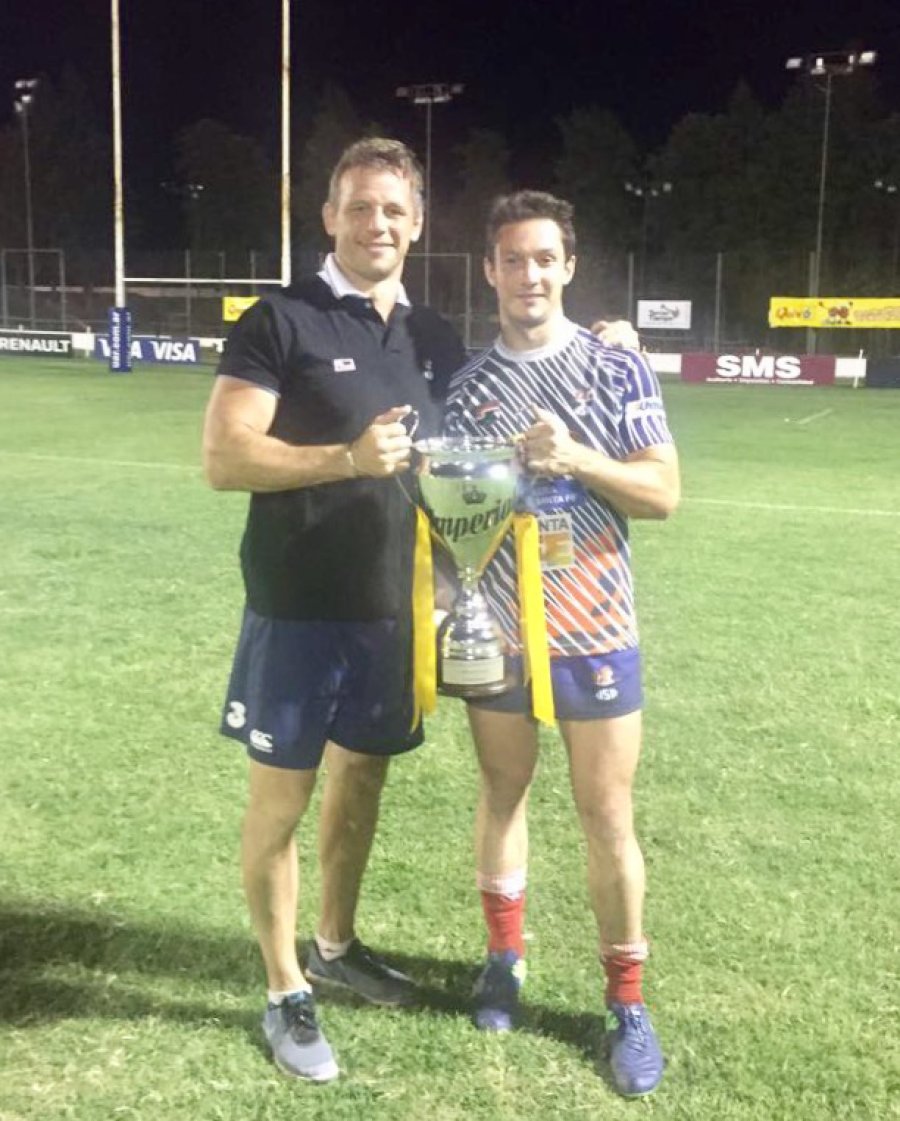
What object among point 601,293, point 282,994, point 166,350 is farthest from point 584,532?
point 601,293

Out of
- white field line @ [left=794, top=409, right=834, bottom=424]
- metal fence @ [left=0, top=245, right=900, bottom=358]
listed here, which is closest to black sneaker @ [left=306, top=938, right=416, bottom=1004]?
white field line @ [left=794, top=409, right=834, bottom=424]

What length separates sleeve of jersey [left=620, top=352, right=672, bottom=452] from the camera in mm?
2699

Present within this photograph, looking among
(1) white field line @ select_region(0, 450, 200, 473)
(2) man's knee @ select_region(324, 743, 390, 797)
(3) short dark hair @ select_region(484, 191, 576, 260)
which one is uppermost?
(3) short dark hair @ select_region(484, 191, 576, 260)

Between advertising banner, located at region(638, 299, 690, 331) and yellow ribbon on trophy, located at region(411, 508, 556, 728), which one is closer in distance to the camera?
yellow ribbon on trophy, located at region(411, 508, 556, 728)

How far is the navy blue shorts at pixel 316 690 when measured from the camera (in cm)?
273

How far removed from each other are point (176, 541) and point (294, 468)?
6.04 metres

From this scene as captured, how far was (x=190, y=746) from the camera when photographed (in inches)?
187

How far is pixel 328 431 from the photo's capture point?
2688 millimetres

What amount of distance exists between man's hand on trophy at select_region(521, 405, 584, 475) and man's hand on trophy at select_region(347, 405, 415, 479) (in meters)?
0.24

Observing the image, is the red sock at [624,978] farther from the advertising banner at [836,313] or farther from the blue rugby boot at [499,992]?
the advertising banner at [836,313]

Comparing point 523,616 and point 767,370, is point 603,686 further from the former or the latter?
point 767,370

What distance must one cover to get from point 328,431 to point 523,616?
578 millimetres

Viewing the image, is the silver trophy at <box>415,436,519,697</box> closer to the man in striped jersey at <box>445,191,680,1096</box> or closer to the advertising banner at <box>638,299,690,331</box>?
the man in striped jersey at <box>445,191,680,1096</box>

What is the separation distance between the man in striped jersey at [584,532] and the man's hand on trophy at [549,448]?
0.11m
